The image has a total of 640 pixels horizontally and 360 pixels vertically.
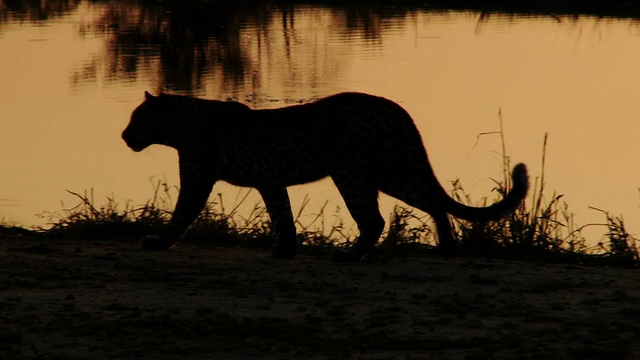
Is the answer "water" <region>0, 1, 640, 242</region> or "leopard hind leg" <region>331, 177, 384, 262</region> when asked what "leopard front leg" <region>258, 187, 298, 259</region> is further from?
"water" <region>0, 1, 640, 242</region>

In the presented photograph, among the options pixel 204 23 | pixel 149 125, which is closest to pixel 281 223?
pixel 149 125

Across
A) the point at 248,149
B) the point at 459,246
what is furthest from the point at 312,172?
the point at 459,246

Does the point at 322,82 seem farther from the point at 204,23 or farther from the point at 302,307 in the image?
the point at 302,307

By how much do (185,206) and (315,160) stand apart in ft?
2.82

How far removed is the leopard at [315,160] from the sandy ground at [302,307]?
0.78 ft

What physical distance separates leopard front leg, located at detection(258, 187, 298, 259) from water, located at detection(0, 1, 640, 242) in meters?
2.67

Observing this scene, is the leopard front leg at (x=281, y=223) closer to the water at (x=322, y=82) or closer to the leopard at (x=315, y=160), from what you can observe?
the leopard at (x=315, y=160)

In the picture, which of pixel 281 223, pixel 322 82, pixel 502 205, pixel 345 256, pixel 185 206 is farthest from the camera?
pixel 322 82

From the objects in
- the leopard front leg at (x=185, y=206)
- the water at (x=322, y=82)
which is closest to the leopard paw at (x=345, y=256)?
the leopard front leg at (x=185, y=206)

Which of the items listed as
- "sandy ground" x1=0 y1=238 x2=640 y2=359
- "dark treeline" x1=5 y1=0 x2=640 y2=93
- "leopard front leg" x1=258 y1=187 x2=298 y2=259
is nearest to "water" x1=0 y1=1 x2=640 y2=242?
"dark treeline" x1=5 y1=0 x2=640 y2=93

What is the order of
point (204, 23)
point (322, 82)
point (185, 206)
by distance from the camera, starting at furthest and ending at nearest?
point (204, 23)
point (322, 82)
point (185, 206)

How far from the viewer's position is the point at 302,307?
6406 millimetres

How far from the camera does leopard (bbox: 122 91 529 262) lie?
7.66 m

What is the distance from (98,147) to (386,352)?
7739mm
